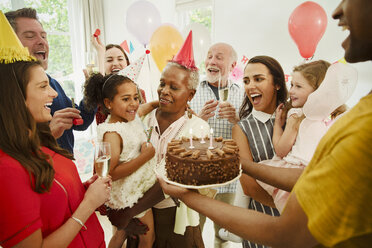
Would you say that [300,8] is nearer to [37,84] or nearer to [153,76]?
[37,84]

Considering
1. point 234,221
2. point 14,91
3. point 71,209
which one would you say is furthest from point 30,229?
point 234,221

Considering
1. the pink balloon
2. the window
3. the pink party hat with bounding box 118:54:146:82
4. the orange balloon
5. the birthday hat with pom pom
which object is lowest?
the pink party hat with bounding box 118:54:146:82

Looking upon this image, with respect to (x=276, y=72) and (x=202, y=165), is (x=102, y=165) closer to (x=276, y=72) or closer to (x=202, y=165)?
(x=202, y=165)

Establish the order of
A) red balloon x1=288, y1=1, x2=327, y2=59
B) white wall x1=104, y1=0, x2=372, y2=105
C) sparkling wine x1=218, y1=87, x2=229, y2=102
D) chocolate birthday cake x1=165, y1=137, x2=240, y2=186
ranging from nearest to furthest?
1. chocolate birthday cake x1=165, y1=137, x2=240, y2=186
2. sparkling wine x1=218, y1=87, x2=229, y2=102
3. red balloon x1=288, y1=1, x2=327, y2=59
4. white wall x1=104, y1=0, x2=372, y2=105

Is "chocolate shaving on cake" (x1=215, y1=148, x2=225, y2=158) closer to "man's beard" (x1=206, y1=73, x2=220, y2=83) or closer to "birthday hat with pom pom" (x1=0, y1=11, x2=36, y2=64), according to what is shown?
"birthday hat with pom pom" (x1=0, y1=11, x2=36, y2=64)

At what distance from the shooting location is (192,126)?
182cm

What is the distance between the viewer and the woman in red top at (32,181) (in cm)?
83

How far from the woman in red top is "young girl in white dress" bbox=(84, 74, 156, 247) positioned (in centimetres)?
38

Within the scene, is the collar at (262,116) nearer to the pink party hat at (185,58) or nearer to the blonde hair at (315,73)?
the blonde hair at (315,73)

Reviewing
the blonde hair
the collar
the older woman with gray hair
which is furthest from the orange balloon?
the blonde hair

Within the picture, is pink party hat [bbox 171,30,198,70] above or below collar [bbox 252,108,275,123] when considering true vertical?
above

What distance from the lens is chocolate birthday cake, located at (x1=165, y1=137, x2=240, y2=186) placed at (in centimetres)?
115

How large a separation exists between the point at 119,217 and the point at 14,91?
3.49 feet

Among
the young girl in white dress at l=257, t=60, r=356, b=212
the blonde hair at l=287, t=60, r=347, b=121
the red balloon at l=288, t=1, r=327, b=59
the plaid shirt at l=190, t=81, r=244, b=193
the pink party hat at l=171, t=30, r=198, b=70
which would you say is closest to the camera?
the young girl in white dress at l=257, t=60, r=356, b=212
